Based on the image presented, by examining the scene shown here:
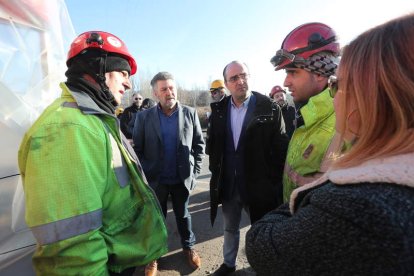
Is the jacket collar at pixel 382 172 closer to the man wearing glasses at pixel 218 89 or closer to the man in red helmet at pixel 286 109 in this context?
the man in red helmet at pixel 286 109

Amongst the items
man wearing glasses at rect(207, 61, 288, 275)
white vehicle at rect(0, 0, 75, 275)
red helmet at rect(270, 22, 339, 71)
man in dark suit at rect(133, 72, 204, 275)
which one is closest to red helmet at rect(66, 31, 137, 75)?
white vehicle at rect(0, 0, 75, 275)

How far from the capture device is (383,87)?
2.57ft

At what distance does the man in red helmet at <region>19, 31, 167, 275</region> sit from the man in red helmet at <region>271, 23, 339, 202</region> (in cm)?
94

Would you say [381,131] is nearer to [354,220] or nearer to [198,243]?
[354,220]

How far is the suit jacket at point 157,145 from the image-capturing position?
341 cm

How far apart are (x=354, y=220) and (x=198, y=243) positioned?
3496 mm

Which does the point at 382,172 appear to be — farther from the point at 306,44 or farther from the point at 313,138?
the point at 306,44

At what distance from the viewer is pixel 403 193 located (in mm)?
645

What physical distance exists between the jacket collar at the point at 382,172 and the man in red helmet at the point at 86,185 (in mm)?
1081

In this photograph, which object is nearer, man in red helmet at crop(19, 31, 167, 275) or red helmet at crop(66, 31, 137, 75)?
man in red helmet at crop(19, 31, 167, 275)

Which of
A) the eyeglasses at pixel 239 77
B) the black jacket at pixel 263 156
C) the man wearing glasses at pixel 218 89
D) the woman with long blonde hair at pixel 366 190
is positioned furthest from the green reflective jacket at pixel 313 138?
the man wearing glasses at pixel 218 89

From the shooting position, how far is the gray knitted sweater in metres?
0.63

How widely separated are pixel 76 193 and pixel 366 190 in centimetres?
115

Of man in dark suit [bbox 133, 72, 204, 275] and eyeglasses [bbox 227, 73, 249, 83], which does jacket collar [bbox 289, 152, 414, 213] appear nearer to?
eyeglasses [bbox 227, 73, 249, 83]
